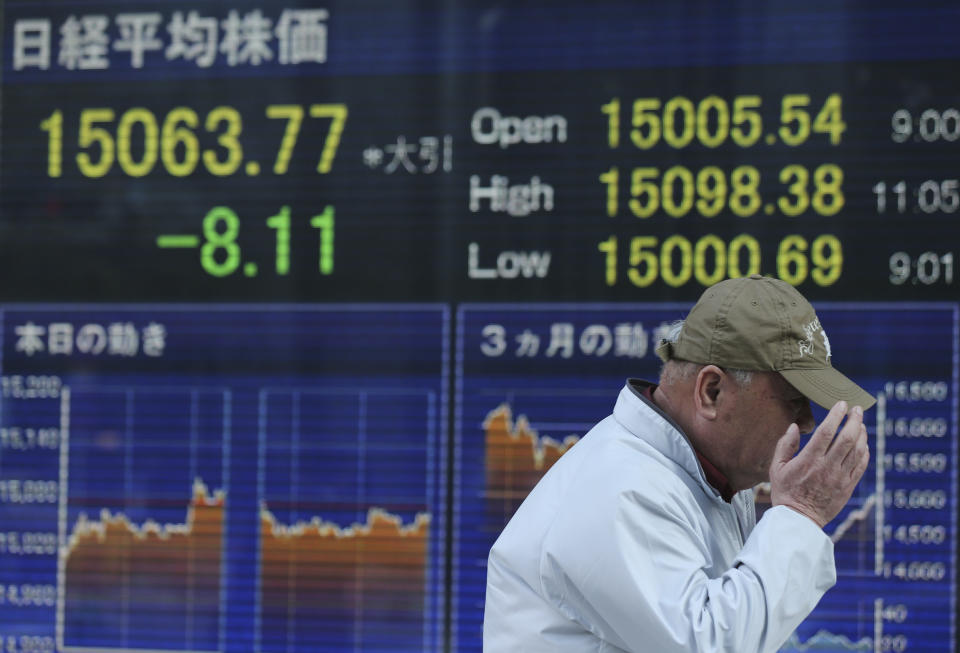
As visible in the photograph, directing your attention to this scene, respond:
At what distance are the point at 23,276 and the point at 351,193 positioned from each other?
51.5 inches

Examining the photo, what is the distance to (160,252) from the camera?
5195 mm

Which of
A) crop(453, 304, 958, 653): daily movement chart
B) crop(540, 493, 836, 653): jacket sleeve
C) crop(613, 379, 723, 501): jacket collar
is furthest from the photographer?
crop(453, 304, 958, 653): daily movement chart

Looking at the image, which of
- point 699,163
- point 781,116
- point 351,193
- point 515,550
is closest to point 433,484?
point 351,193

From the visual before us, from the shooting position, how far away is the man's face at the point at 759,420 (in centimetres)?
232

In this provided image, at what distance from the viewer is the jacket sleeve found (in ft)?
6.89

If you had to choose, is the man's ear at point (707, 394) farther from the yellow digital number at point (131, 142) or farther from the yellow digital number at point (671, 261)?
the yellow digital number at point (131, 142)

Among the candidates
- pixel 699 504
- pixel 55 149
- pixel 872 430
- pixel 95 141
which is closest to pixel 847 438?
pixel 699 504

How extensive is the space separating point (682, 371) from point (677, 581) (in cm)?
39

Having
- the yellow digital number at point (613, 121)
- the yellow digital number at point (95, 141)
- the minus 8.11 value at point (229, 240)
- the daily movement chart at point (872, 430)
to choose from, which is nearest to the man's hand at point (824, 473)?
the daily movement chart at point (872, 430)

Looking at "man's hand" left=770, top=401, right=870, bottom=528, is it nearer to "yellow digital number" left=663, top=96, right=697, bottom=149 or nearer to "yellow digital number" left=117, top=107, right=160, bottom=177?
"yellow digital number" left=663, top=96, right=697, bottom=149

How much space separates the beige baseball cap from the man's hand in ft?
0.19

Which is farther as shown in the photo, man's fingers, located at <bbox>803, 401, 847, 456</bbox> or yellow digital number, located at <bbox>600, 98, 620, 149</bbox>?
yellow digital number, located at <bbox>600, 98, 620, 149</bbox>

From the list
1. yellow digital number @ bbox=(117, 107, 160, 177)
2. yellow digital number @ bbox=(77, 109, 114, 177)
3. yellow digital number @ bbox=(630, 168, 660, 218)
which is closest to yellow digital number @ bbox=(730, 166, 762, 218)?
yellow digital number @ bbox=(630, 168, 660, 218)

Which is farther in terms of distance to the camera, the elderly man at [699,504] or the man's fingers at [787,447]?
the man's fingers at [787,447]
